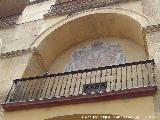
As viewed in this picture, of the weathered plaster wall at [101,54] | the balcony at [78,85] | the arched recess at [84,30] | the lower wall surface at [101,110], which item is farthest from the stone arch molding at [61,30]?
the lower wall surface at [101,110]

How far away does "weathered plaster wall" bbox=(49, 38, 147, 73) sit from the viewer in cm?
1152

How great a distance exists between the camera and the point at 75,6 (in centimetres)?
1318

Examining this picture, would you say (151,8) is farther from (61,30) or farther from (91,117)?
(91,117)

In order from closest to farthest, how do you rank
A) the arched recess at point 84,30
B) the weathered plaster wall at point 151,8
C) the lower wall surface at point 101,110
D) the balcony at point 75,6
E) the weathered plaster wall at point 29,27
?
the lower wall surface at point 101,110 → the weathered plaster wall at point 151,8 → the arched recess at point 84,30 → the weathered plaster wall at point 29,27 → the balcony at point 75,6

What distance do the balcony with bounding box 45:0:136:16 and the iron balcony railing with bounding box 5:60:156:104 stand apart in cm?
287

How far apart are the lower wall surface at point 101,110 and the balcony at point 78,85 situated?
13cm

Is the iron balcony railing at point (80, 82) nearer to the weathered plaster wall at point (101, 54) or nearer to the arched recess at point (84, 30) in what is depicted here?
the weathered plaster wall at point (101, 54)

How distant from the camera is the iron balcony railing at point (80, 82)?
999 cm

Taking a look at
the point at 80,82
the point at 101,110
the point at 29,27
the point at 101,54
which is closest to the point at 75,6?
the point at 29,27

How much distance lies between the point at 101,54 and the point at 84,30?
4.24 feet

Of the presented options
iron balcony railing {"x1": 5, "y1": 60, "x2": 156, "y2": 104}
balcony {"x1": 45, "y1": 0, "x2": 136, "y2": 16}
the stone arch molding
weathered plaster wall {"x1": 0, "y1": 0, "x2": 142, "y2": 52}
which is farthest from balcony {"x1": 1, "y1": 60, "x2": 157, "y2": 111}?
balcony {"x1": 45, "y1": 0, "x2": 136, "y2": 16}

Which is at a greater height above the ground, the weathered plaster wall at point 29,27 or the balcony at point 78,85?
the weathered plaster wall at point 29,27

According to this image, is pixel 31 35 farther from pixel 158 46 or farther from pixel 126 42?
pixel 158 46

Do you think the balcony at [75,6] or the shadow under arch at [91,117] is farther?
the balcony at [75,6]
